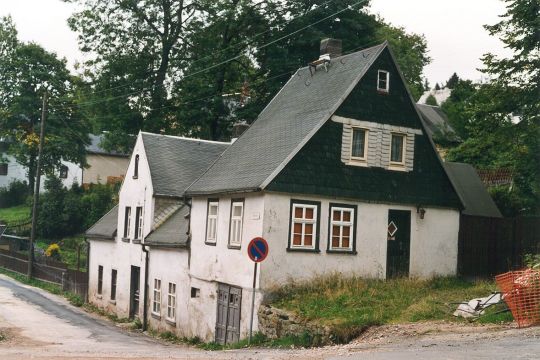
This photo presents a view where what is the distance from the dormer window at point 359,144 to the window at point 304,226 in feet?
7.79

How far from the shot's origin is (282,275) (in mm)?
22906

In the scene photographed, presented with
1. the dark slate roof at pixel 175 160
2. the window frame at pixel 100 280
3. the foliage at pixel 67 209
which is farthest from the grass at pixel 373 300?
the foliage at pixel 67 209

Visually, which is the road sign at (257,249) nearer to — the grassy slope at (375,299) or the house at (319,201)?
the grassy slope at (375,299)

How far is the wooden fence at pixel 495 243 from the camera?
27094mm

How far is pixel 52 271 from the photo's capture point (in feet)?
149

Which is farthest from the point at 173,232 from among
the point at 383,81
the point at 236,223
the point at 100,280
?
the point at 383,81

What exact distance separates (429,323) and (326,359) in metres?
4.67

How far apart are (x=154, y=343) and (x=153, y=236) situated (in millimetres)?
6053

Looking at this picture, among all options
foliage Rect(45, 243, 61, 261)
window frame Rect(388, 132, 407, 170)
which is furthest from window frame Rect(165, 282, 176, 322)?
foliage Rect(45, 243, 61, 261)

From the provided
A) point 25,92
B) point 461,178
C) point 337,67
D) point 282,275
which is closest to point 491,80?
point 461,178

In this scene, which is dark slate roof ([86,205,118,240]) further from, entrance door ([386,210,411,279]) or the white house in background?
entrance door ([386,210,411,279])

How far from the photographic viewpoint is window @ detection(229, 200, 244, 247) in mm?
23956

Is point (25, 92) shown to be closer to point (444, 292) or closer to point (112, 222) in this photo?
point (112, 222)

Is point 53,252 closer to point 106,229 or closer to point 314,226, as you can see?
point 106,229
